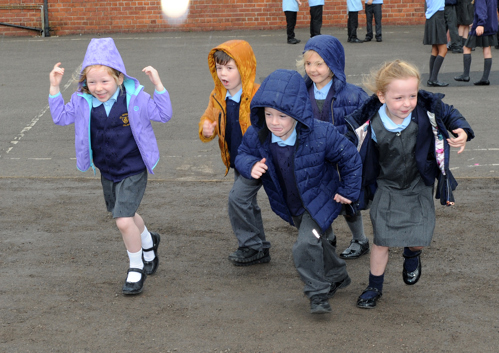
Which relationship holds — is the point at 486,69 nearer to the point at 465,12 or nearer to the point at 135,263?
the point at 465,12

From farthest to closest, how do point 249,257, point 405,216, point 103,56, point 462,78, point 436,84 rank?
point 462,78 → point 436,84 → point 249,257 → point 103,56 → point 405,216

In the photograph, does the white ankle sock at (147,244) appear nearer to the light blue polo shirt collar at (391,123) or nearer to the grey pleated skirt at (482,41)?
the light blue polo shirt collar at (391,123)

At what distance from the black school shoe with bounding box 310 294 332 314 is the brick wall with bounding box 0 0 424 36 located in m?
14.2

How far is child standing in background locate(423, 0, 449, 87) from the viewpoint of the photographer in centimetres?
1129

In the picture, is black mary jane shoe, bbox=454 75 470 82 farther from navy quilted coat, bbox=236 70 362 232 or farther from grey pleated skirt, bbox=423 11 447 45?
navy quilted coat, bbox=236 70 362 232

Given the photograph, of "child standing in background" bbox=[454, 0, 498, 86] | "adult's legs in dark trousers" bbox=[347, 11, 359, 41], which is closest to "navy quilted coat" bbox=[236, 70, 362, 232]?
"child standing in background" bbox=[454, 0, 498, 86]

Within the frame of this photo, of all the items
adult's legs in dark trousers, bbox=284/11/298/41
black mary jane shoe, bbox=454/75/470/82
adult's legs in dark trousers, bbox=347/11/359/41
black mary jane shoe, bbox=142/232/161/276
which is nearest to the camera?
black mary jane shoe, bbox=142/232/161/276

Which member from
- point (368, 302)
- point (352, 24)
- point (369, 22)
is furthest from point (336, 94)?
point (369, 22)

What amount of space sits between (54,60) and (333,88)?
36.1ft

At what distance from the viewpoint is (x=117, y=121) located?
15.7 ft

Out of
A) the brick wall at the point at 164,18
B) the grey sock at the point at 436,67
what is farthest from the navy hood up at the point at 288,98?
the brick wall at the point at 164,18

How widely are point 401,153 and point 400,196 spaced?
0.31 metres

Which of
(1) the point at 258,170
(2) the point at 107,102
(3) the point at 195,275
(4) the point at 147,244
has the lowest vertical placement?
(3) the point at 195,275

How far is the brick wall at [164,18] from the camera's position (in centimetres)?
1777
